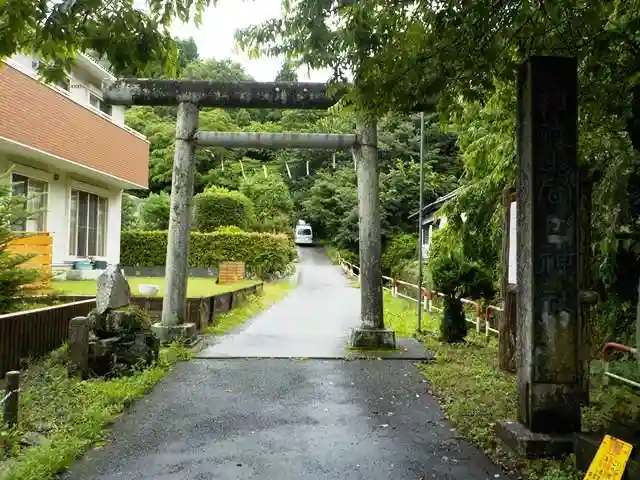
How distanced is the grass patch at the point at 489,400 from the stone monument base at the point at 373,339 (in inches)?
33.0

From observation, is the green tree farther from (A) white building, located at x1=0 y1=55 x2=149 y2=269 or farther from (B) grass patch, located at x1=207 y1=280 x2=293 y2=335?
(B) grass patch, located at x1=207 y1=280 x2=293 y2=335

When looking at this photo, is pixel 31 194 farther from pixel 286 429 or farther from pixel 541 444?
pixel 541 444

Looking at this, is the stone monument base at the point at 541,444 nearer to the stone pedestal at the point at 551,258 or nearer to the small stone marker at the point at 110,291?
the stone pedestal at the point at 551,258

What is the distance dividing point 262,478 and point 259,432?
1.11 metres

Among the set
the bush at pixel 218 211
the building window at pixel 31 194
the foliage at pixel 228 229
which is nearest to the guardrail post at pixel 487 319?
the building window at pixel 31 194

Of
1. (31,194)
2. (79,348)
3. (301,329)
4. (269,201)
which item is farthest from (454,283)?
(269,201)

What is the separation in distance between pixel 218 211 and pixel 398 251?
10.3 meters

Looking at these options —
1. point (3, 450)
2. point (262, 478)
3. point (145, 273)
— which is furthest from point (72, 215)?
point (262, 478)

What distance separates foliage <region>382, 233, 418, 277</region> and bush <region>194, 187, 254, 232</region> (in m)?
8.43

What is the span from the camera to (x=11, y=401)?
488 cm

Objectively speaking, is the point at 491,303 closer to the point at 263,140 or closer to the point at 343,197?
the point at 263,140

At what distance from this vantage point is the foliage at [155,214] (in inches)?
1213

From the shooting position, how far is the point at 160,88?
31.3ft

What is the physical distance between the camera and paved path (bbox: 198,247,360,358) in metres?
9.30
